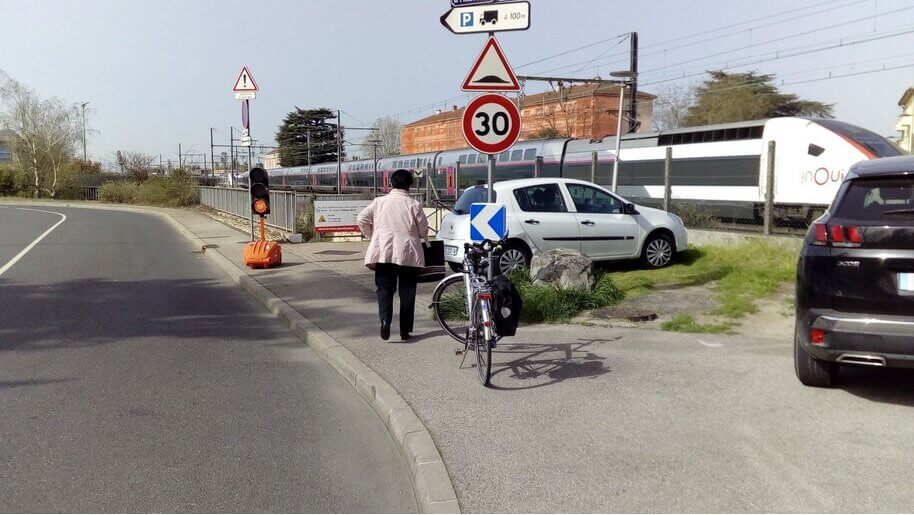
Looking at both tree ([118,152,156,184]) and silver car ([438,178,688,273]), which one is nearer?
silver car ([438,178,688,273])

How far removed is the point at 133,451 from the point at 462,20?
461 centimetres

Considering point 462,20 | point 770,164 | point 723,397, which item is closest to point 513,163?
point 770,164

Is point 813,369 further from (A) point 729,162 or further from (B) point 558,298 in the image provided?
(A) point 729,162

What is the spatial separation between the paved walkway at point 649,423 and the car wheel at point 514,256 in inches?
112

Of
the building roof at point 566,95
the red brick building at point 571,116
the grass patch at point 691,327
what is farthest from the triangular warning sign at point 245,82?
the red brick building at point 571,116

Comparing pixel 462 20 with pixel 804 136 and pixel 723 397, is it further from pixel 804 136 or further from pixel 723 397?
pixel 804 136

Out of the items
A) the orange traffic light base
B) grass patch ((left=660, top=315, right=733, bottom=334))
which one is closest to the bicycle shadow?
grass patch ((left=660, top=315, right=733, bottom=334))

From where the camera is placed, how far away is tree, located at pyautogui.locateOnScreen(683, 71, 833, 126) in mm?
55969

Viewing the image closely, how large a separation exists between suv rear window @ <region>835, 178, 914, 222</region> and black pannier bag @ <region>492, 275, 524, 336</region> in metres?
2.42

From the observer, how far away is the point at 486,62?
22.3ft

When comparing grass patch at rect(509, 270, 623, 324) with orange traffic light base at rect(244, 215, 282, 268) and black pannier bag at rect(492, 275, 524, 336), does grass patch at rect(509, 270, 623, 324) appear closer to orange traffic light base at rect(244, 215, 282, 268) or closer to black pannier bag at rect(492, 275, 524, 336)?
black pannier bag at rect(492, 275, 524, 336)

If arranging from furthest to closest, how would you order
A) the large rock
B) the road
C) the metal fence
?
the metal fence, the large rock, the road

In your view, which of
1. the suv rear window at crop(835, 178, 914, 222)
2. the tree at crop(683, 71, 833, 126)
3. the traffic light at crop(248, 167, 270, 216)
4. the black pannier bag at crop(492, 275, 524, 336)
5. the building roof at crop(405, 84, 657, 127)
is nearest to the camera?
the suv rear window at crop(835, 178, 914, 222)

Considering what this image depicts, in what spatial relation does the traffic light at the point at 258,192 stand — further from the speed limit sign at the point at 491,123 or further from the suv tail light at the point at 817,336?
the suv tail light at the point at 817,336
